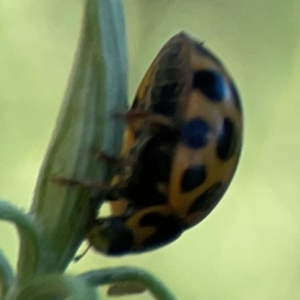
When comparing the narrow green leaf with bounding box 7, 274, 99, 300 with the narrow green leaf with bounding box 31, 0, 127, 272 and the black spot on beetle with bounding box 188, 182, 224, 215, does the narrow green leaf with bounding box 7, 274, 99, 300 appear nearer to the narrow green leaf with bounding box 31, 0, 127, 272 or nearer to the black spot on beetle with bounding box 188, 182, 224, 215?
the narrow green leaf with bounding box 31, 0, 127, 272

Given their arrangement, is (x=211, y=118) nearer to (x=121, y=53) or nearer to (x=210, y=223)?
(x=121, y=53)

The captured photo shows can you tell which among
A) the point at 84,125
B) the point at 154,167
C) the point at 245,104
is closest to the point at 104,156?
the point at 84,125

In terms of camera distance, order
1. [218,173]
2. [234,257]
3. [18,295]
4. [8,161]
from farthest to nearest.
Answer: [234,257]
[8,161]
[218,173]
[18,295]

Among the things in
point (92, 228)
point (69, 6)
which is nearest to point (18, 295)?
point (92, 228)

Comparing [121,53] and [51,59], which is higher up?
[51,59]

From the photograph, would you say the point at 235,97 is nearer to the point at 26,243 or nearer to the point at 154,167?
the point at 154,167
